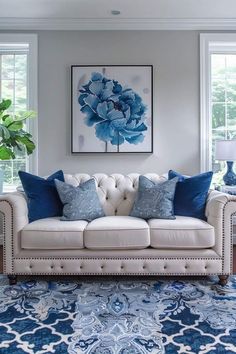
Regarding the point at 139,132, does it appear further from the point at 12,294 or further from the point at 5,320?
the point at 5,320

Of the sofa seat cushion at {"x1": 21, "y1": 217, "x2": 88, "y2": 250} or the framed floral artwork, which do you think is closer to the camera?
the sofa seat cushion at {"x1": 21, "y1": 217, "x2": 88, "y2": 250}

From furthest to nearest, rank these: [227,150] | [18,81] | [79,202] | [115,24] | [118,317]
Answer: [18,81], [115,24], [227,150], [79,202], [118,317]

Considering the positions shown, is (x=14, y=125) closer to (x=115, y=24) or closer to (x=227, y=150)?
(x=115, y=24)

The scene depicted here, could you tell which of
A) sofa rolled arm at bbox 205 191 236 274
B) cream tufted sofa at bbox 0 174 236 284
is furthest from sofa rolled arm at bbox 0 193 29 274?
sofa rolled arm at bbox 205 191 236 274

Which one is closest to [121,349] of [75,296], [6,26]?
[75,296]

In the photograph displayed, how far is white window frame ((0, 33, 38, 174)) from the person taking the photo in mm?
4117

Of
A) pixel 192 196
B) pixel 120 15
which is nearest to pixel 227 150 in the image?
pixel 192 196

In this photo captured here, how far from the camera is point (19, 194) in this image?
3.19 metres

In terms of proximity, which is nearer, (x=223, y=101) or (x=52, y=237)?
(x=52, y=237)

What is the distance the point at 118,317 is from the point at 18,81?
318 centimetres

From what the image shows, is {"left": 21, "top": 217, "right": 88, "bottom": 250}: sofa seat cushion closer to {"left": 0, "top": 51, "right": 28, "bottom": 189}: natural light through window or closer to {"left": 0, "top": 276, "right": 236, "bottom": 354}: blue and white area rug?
{"left": 0, "top": 276, "right": 236, "bottom": 354}: blue and white area rug

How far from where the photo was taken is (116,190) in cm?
356

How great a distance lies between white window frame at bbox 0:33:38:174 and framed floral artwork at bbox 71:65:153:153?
451mm

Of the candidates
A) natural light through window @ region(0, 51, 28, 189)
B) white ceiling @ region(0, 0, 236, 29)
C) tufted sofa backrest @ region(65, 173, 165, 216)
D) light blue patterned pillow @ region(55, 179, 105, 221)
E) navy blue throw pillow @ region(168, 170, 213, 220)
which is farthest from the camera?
natural light through window @ region(0, 51, 28, 189)
